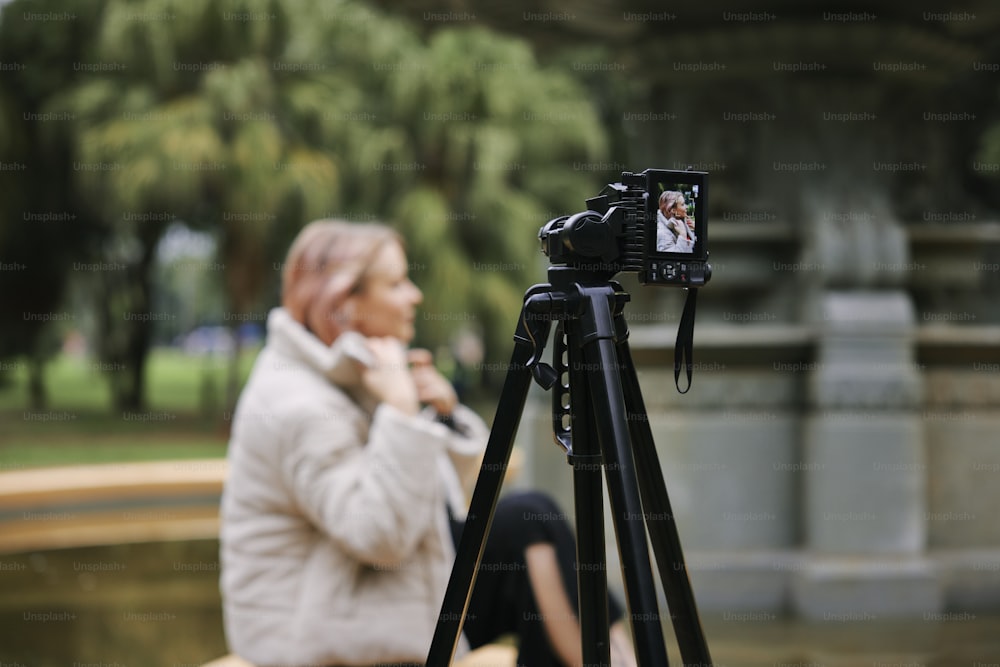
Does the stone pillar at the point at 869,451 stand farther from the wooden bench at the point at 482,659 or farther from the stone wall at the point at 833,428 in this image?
the wooden bench at the point at 482,659

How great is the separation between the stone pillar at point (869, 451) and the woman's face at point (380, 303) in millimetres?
2269

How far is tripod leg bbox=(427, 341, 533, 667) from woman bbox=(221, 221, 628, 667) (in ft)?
2.75

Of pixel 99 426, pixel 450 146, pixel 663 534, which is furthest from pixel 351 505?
pixel 99 426

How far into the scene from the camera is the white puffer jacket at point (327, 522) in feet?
8.59

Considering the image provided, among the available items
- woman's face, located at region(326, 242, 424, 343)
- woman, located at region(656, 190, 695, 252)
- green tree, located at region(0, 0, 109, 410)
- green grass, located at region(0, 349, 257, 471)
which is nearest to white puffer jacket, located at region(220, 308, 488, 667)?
woman's face, located at region(326, 242, 424, 343)

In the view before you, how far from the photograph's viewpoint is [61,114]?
1705 centimetres

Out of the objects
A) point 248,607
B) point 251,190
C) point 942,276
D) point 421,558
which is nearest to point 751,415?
point 942,276

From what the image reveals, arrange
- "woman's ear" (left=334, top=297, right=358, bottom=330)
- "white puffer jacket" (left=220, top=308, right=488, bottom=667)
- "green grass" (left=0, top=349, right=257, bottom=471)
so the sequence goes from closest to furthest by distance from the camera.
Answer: "white puffer jacket" (left=220, top=308, right=488, bottom=667) → "woman's ear" (left=334, top=297, right=358, bottom=330) → "green grass" (left=0, top=349, right=257, bottom=471)

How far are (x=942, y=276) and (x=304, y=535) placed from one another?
3.24 meters

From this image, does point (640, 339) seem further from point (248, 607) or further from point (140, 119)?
point (140, 119)

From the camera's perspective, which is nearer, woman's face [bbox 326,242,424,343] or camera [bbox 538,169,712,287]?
camera [bbox 538,169,712,287]

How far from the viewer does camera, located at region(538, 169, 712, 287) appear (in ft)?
5.54

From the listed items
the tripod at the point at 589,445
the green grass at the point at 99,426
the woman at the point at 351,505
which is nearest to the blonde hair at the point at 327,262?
the woman at the point at 351,505

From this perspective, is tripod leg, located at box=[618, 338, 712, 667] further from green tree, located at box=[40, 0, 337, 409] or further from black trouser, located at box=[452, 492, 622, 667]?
green tree, located at box=[40, 0, 337, 409]
